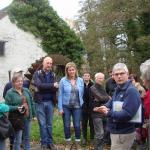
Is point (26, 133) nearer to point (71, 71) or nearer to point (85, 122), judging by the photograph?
point (71, 71)

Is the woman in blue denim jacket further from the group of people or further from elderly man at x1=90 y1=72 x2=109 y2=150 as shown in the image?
elderly man at x1=90 y1=72 x2=109 y2=150

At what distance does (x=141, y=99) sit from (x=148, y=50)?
26.0m

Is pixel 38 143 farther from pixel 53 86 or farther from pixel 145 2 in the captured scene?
pixel 145 2

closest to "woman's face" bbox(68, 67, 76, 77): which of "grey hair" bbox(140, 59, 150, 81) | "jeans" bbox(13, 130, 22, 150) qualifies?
"jeans" bbox(13, 130, 22, 150)

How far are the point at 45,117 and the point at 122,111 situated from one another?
13.6ft


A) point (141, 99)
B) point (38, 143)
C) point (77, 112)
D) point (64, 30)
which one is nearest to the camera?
point (141, 99)

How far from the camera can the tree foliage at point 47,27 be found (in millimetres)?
27078

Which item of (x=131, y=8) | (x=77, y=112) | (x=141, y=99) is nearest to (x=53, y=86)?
(x=77, y=112)

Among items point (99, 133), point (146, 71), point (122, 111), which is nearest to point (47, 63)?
point (99, 133)

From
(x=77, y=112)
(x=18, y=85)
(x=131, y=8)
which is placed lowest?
(x=77, y=112)

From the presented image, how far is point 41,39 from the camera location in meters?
28.6

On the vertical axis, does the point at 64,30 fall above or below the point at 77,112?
above

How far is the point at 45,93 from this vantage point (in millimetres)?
10250

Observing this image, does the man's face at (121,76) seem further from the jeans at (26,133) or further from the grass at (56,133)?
the grass at (56,133)
